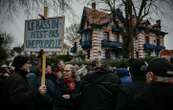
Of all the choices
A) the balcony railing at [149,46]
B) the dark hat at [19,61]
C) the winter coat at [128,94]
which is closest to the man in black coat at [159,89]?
the winter coat at [128,94]

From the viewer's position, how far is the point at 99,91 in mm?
5824

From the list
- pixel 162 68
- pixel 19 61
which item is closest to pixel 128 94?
pixel 162 68

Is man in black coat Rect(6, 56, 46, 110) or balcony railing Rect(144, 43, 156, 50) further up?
balcony railing Rect(144, 43, 156, 50)

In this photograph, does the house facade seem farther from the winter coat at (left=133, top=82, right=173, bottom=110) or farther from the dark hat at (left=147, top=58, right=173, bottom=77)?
the winter coat at (left=133, top=82, right=173, bottom=110)

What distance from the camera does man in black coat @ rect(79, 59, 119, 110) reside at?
580cm

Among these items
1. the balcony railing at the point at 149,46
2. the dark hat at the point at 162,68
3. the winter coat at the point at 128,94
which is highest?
the balcony railing at the point at 149,46

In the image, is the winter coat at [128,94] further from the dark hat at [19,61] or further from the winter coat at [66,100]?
the winter coat at [66,100]

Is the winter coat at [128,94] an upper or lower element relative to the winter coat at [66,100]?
upper

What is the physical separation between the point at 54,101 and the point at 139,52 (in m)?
63.1

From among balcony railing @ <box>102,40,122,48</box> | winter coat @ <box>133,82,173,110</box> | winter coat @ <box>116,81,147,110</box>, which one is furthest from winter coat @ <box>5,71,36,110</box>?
balcony railing @ <box>102,40,122,48</box>

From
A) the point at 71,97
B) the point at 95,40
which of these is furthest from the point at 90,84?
the point at 95,40

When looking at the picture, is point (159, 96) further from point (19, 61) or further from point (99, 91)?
point (19, 61)

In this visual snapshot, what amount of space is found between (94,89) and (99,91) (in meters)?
0.09

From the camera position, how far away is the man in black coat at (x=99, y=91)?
19.0 ft
